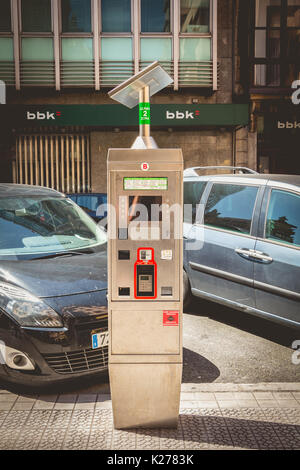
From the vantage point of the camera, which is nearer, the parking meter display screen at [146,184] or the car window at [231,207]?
the parking meter display screen at [146,184]

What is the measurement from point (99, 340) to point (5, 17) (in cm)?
1229

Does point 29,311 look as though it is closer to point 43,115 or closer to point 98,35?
point 43,115

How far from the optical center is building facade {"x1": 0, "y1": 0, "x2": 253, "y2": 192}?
13.6 meters

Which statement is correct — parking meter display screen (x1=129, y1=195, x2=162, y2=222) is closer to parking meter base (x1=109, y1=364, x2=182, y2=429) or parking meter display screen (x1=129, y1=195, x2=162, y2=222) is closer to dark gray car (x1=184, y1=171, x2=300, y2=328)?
parking meter base (x1=109, y1=364, x2=182, y2=429)

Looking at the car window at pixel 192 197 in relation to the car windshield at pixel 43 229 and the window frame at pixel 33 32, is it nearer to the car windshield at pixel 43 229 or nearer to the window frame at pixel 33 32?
the car windshield at pixel 43 229

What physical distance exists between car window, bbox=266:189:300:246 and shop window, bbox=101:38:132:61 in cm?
988

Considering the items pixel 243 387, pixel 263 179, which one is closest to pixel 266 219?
pixel 263 179

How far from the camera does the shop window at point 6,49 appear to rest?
13.5 meters

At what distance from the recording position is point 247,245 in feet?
17.2

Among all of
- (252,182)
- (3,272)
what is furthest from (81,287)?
(252,182)

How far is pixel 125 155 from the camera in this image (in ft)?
10.1

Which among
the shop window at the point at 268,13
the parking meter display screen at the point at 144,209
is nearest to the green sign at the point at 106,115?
the shop window at the point at 268,13

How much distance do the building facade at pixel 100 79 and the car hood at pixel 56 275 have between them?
31.5ft
